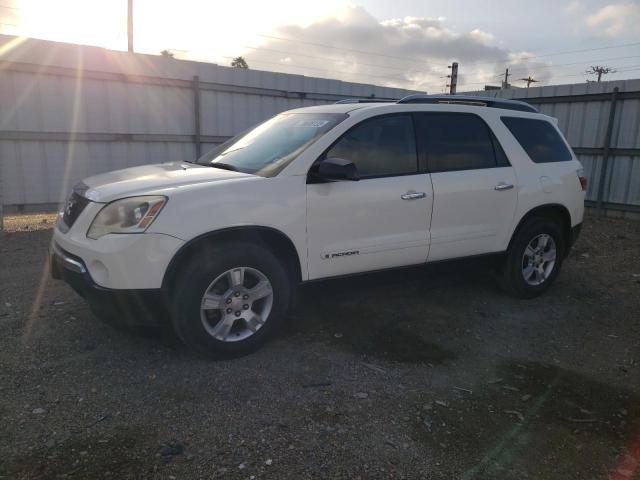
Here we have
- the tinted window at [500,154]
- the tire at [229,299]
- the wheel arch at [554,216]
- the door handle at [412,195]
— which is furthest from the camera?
the wheel arch at [554,216]

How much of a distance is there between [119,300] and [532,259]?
3943 mm

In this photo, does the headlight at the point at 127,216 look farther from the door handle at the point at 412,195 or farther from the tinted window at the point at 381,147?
the door handle at the point at 412,195

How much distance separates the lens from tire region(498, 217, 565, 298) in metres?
4.97

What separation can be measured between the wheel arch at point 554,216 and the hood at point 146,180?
110 inches

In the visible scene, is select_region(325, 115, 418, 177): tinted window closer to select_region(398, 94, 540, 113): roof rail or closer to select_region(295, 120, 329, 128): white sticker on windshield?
select_region(295, 120, 329, 128): white sticker on windshield

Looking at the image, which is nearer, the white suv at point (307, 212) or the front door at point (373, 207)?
the white suv at point (307, 212)

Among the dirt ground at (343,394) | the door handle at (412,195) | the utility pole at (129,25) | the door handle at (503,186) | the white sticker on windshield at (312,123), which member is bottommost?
the dirt ground at (343,394)

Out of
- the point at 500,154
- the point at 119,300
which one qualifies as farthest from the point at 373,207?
the point at 119,300

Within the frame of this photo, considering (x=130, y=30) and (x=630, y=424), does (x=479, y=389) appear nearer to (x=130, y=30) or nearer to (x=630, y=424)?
(x=630, y=424)

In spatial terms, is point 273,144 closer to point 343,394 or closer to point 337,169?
point 337,169

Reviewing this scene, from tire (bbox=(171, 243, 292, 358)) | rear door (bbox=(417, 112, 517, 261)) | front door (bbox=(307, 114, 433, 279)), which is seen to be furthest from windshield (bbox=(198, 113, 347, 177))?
rear door (bbox=(417, 112, 517, 261))

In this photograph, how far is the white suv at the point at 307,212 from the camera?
10.8 feet

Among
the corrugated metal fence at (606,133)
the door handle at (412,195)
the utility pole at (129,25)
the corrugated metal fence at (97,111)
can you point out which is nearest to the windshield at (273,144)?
the door handle at (412,195)

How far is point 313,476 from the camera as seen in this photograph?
246cm
